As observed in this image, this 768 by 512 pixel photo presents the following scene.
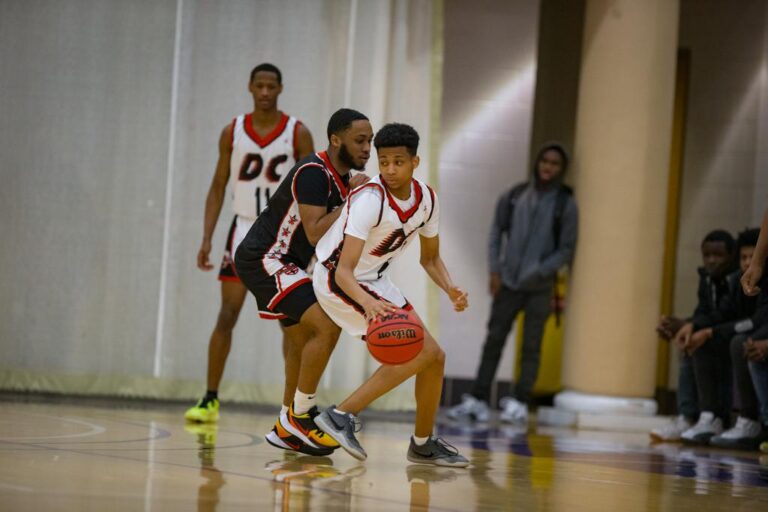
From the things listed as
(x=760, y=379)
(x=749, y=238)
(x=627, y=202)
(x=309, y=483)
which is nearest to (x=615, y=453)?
(x=760, y=379)

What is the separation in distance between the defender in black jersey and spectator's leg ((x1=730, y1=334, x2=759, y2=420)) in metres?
2.79

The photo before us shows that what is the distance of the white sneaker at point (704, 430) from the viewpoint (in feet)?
20.5

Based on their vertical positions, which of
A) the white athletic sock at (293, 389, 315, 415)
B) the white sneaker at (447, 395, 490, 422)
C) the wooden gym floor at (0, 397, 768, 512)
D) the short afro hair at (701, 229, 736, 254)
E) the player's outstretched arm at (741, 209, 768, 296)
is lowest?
the white sneaker at (447, 395, 490, 422)

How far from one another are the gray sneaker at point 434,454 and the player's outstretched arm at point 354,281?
1.96 feet

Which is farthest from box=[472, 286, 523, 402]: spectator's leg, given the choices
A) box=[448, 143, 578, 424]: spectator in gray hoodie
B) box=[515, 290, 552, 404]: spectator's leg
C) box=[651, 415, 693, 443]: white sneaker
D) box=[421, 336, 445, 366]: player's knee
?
box=[421, 336, 445, 366]: player's knee

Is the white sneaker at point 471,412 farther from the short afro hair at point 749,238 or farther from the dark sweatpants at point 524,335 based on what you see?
the short afro hair at point 749,238

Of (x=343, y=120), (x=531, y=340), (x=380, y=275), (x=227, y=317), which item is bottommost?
(x=531, y=340)

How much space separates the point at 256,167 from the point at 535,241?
256 cm

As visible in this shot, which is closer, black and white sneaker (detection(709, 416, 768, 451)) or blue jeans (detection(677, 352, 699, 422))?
black and white sneaker (detection(709, 416, 768, 451))

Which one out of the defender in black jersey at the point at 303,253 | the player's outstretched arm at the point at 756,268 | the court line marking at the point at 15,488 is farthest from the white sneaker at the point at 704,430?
the court line marking at the point at 15,488

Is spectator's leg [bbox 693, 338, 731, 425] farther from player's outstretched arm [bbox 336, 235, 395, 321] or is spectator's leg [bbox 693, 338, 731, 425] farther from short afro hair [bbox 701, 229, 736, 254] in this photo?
player's outstretched arm [bbox 336, 235, 395, 321]

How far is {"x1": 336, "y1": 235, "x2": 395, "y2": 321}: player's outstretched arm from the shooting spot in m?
3.72

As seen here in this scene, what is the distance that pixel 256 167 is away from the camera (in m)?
5.69

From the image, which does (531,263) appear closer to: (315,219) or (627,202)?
(627,202)
